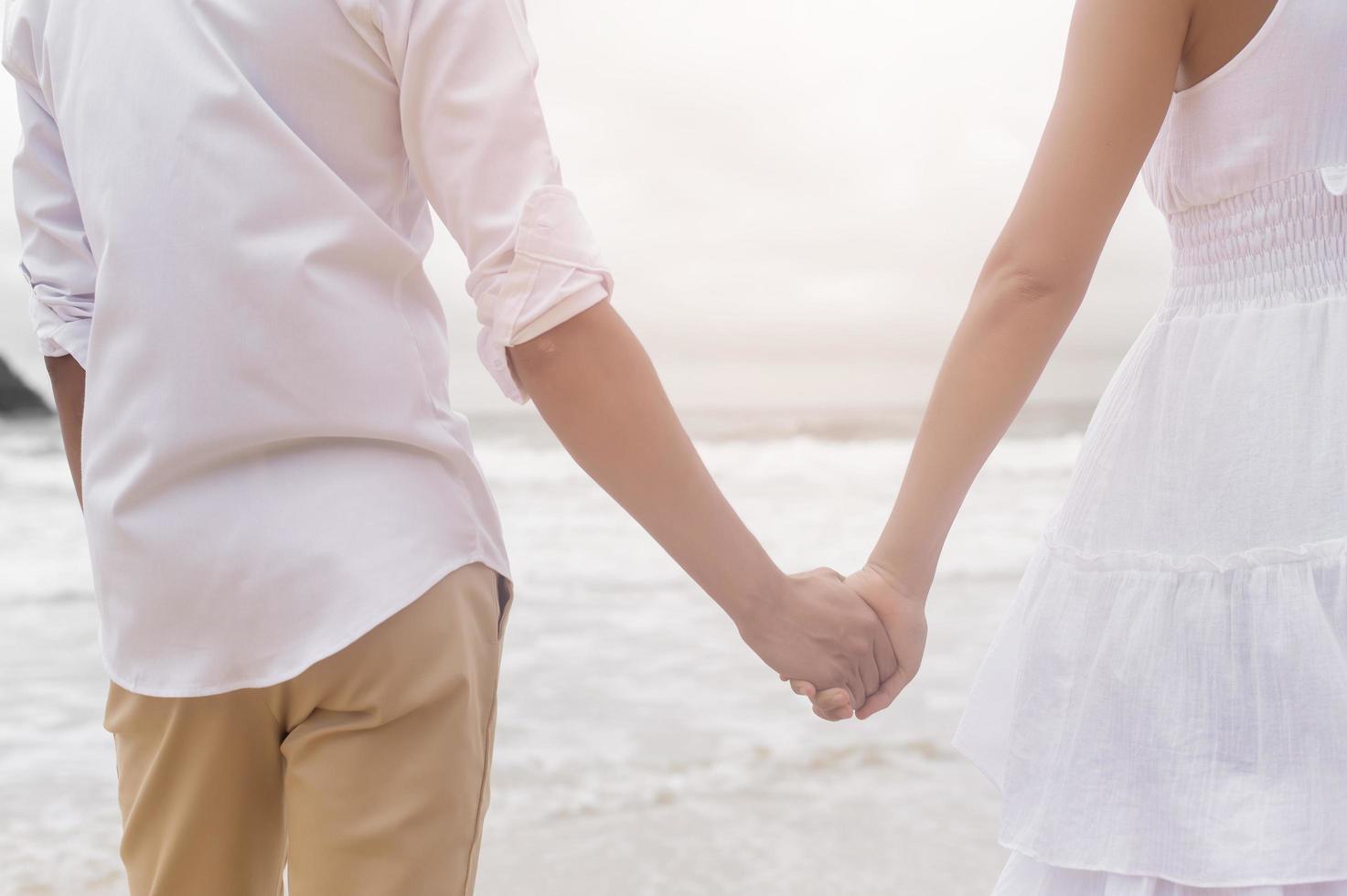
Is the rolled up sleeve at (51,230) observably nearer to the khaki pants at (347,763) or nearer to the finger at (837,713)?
the khaki pants at (347,763)

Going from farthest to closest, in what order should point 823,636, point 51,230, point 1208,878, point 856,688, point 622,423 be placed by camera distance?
point 856,688 < point 823,636 < point 51,230 < point 622,423 < point 1208,878

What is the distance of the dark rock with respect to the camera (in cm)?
1419

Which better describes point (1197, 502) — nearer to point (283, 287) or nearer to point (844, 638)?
point (844, 638)

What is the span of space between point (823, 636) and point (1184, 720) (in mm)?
567

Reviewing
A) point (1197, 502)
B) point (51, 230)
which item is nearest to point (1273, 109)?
point (1197, 502)

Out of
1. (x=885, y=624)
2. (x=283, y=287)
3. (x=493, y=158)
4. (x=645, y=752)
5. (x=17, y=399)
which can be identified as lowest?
(x=17, y=399)

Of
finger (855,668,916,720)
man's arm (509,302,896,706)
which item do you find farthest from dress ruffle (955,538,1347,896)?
finger (855,668,916,720)

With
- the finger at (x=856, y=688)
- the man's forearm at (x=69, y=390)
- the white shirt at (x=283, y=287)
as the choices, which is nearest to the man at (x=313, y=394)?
the white shirt at (x=283, y=287)

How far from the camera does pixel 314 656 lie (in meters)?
0.96

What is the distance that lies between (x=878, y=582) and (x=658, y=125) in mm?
17031

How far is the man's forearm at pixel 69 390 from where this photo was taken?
4.19ft

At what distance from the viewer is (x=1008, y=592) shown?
6422mm

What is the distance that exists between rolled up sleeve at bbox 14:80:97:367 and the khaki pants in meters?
0.39

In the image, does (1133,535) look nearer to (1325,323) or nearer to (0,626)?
(1325,323)
